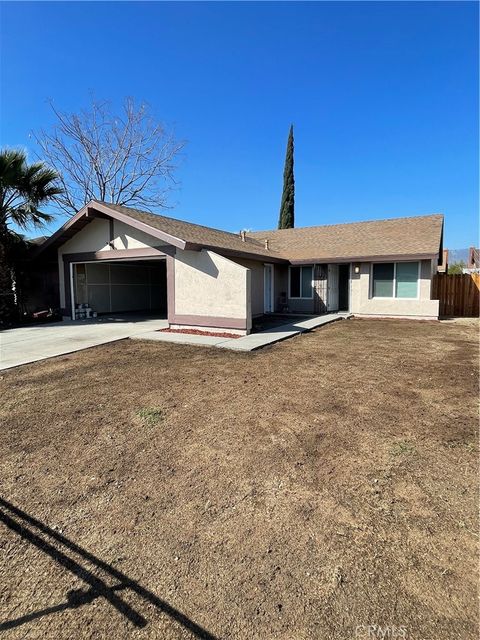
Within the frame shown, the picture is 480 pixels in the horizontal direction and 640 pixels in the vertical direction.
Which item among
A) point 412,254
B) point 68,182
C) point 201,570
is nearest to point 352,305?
point 412,254

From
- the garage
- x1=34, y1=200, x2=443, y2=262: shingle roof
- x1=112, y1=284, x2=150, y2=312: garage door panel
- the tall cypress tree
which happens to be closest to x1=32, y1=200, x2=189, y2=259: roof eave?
x1=34, y1=200, x2=443, y2=262: shingle roof

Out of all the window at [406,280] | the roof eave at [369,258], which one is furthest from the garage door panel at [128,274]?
the window at [406,280]

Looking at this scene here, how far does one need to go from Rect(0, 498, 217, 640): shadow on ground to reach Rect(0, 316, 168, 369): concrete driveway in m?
5.33

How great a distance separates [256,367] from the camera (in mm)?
6656

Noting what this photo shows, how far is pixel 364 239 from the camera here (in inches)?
634

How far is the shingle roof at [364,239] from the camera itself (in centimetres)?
1415

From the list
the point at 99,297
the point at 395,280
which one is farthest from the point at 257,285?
the point at 99,297

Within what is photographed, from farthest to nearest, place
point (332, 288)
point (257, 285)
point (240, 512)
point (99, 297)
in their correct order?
1. point (332, 288)
2. point (99, 297)
3. point (257, 285)
4. point (240, 512)

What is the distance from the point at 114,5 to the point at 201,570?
14394mm

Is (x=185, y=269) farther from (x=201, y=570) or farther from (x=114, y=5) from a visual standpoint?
(x=201, y=570)

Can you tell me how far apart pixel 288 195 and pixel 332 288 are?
19360mm

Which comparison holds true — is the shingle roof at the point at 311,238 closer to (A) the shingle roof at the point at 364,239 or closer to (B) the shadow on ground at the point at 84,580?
(A) the shingle roof at the point at 364,239

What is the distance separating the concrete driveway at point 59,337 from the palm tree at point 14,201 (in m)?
1.91

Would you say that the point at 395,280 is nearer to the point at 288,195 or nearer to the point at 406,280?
the point at 406,280
